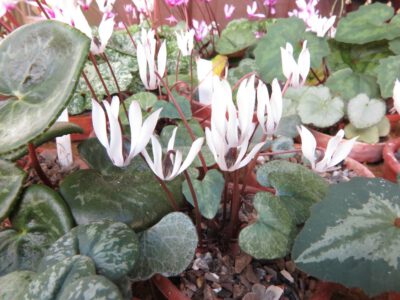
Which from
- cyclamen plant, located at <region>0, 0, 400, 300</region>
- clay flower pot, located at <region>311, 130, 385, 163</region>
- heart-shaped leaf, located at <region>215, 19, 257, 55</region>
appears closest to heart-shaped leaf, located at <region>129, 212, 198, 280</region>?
cyclamen plant, located at <region>0, 0, 400, 300</region>

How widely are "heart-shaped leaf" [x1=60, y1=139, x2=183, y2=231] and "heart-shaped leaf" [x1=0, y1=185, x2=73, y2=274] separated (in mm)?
20

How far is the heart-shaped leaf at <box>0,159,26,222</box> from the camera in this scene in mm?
532

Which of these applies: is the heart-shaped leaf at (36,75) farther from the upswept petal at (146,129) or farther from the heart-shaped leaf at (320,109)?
the heart-shaped leaf at (320,109)

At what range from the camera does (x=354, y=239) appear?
494 mm

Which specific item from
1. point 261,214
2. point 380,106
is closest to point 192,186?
point 261,214

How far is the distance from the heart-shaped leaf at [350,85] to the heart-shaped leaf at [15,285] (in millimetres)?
950

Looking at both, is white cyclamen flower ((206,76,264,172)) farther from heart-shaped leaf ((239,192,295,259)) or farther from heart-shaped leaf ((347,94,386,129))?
heart-shaped leaf ((347,94,386,129))

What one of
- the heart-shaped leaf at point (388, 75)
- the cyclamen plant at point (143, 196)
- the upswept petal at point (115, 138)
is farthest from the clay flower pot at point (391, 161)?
the upswept petal at point (115, 138)

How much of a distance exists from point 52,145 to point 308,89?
0.71 meters

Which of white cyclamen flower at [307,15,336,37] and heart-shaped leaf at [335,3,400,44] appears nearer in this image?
white cyclamen flower at [307,15,336,37]

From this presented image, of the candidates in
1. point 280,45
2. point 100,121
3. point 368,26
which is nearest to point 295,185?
point 100,121

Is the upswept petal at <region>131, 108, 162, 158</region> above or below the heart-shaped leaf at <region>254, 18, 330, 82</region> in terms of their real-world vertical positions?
above

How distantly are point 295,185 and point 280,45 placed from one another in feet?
2.43

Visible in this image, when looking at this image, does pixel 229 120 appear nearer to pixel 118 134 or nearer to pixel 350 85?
pixel 118 134
